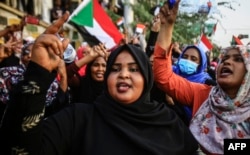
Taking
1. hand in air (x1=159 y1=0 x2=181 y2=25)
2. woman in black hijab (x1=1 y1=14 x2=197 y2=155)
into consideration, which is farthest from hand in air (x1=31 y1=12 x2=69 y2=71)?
hand in air (x1=159 y1=0 x2=181 y2=25)

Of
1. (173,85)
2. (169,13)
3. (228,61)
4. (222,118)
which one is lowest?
(222,118)

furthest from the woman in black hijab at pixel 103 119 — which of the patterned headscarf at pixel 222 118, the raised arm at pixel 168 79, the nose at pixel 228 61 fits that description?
the nose at pixel 228 61

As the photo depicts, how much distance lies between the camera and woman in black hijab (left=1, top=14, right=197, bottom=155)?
1.14m

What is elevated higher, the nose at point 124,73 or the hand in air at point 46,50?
the hand in air at point 46,50

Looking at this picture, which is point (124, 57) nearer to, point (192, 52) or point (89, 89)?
point (89, 89)

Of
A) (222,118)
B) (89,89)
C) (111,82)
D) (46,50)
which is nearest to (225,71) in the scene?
(222,118)

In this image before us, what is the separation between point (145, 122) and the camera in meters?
1.58

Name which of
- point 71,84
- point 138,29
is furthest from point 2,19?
point 71,84

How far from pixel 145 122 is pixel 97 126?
219 mm

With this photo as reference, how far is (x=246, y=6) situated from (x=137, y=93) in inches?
28.8

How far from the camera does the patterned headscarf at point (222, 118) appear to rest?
179 centimetres

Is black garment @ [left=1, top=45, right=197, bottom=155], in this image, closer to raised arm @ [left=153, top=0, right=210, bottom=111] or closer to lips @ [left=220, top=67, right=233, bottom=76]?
raised arm @ [left=153, top=0, right=210, bottom=111]

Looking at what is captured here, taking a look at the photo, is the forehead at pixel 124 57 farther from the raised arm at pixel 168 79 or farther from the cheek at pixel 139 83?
the raised arm at pixel 168 79

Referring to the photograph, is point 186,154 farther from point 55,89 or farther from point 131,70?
point 55,89
